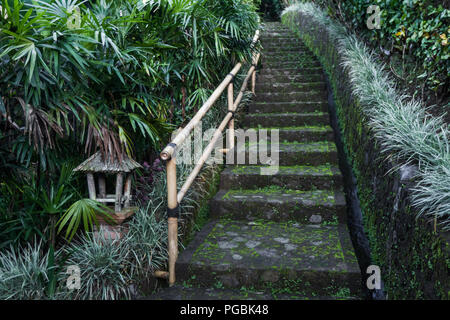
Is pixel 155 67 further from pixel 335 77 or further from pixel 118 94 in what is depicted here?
pixel 335 77

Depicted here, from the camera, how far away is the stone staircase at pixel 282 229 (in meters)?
2.18

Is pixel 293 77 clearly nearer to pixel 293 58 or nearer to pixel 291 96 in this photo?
pixel 291 96

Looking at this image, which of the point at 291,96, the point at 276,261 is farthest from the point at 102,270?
the point at 291,96

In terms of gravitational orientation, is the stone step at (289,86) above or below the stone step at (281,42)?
below

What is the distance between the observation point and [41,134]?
2121mm

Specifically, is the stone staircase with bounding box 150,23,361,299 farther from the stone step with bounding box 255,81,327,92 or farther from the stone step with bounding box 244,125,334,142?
the stone step with bounding box 255,81,327,92

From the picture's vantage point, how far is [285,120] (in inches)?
168

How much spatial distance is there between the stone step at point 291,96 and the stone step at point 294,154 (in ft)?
3.75

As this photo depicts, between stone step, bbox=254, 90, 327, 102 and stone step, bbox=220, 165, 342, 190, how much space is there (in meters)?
1.59

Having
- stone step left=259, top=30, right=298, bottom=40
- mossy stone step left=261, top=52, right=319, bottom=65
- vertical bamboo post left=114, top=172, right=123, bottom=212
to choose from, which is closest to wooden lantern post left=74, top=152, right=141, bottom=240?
vertical bamboo post left=114, top=172, right=123, bottom=212

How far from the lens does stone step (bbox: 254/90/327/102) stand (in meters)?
4.72

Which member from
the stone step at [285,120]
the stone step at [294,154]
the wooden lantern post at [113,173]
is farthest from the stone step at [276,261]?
the stone step at [285,120]

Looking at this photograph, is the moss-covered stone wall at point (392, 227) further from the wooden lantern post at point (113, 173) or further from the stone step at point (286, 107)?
the wooden lantern post at point (113, 173)

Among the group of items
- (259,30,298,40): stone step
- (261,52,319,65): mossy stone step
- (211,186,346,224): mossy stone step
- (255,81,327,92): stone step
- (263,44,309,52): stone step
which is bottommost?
(211,186,346,224): mossy stone step
